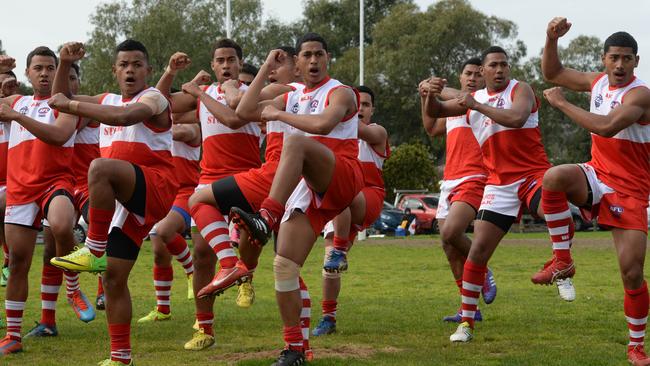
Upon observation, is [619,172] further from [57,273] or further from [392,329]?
[57,273]

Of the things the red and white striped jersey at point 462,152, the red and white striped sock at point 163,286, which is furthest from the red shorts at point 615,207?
the red and white striped sock at point 163,286

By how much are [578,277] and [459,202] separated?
8.41 m

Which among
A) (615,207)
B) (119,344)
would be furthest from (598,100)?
(119,344)

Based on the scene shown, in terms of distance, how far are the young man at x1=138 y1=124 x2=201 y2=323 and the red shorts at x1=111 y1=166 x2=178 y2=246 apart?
3698mm

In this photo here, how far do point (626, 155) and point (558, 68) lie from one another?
132cm

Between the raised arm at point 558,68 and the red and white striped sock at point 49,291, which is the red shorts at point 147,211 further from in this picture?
the raised arm at point 558,68

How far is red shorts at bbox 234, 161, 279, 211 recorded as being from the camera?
29.4 feet

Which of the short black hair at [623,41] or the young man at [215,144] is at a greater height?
the short black hair at [623,41]

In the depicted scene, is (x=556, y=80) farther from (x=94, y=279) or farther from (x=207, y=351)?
(x=94, y=279)

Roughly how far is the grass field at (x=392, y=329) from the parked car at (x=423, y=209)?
2414 cm

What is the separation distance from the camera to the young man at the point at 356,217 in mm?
10984

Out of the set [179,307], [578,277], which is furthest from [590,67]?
[179,307]

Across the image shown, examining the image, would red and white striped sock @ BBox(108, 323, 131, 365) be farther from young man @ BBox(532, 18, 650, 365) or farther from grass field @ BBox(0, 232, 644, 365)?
young man @ BBox(532, 18, 650, 365)

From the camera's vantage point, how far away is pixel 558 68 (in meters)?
9.73
